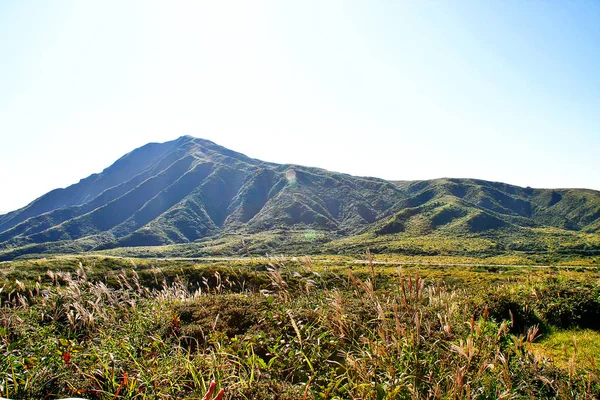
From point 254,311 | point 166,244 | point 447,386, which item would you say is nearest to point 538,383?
point 447,386

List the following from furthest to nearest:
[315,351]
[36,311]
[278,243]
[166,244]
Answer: [166,244]
[278,243]
[36,311]
[315,351]

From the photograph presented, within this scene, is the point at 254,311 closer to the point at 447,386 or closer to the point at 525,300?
the point at 447,386

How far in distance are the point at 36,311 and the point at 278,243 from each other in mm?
159434

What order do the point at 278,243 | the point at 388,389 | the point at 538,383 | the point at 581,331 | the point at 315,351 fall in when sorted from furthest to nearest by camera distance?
the point at 278,243, the point at 581,331, the point at 315,351, the point at 538,383, the point at 388,389

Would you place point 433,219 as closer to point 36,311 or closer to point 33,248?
point 36,311

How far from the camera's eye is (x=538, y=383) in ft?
12.3

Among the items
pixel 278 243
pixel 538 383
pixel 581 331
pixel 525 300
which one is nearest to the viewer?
pixel 538 383

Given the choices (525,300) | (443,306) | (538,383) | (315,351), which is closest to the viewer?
(538,383)

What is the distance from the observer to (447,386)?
300cm

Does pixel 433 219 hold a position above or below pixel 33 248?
above

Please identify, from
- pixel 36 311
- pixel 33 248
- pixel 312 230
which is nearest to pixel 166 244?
pixel 33 248

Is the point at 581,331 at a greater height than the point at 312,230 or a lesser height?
greater

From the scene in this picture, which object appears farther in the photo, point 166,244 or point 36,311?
point 166,244

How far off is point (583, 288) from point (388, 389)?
9.71 metres
